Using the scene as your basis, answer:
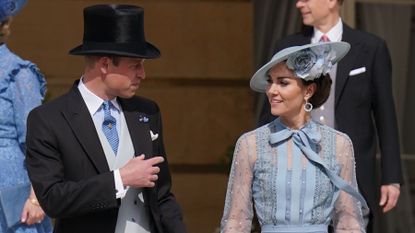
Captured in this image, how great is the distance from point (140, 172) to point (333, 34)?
2043 millimetres

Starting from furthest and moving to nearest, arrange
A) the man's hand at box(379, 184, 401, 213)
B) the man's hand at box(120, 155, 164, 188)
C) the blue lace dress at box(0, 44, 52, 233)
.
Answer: the man's hand at box(379, 184, 401, 213)
the blue lace dress at box(0, 44, 52, 233)
the man's hand at box(120, 155, 164, 188)

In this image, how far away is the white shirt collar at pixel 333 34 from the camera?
Answer: 8.02m

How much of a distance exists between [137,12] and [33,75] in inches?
35.1

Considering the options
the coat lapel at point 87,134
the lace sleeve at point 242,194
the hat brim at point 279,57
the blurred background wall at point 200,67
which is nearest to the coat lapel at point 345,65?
the hat brim at point 279,57

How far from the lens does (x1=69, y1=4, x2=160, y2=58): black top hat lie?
650cm

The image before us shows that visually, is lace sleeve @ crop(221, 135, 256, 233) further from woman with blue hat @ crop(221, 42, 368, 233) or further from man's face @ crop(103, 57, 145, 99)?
man's face @ crop(103, 57, 145, 99)

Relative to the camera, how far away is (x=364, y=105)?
793 cm

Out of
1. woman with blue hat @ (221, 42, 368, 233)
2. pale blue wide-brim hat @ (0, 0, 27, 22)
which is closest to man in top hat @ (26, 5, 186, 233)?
woman with blue hat @ (221, 42, 368, 233)

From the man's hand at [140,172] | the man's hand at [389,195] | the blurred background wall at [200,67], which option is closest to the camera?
the man's hand at [140,172]

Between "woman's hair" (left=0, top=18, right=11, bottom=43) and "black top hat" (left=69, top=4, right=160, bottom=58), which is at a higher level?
"black top hat" (left=69, top=4, right=160, bottom=58)

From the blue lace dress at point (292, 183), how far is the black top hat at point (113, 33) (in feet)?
1.86

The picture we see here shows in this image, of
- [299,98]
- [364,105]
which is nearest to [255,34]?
[364,105]

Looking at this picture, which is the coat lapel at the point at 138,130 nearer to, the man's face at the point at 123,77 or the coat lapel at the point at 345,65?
the man's face at the point at 123,77

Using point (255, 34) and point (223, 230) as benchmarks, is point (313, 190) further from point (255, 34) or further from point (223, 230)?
point (255, 34)
